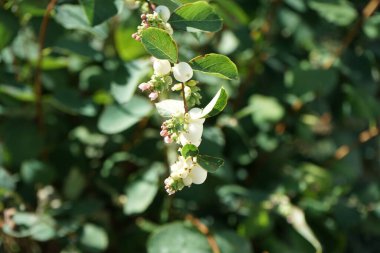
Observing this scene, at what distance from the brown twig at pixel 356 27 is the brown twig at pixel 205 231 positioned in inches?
19.4

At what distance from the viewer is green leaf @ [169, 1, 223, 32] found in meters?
0.65

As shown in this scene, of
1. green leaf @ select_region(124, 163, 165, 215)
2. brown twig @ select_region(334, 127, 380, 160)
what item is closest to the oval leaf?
green leaf @ select_region(124, 163, 165, 215)

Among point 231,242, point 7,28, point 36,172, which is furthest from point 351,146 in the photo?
point 7,28

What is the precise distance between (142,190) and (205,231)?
145mm

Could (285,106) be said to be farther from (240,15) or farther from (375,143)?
(375,143)

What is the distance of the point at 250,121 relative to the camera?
1.30m

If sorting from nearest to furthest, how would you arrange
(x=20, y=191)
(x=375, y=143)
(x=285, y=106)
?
(x=20, y=191) → (x=285, y=106) → (x=375, y=143)

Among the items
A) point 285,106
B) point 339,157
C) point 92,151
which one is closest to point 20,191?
point 92,151

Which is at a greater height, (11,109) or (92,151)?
(11,109)

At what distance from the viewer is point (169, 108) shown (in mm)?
631

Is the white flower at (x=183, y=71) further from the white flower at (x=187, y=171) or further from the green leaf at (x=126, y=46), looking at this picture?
the green leaf at (x=126, y=46)

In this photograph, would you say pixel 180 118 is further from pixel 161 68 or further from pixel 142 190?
pixel 142 190

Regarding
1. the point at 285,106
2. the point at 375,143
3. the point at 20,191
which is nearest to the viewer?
the point at 20,191

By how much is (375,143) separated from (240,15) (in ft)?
2.29
